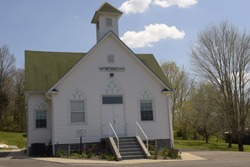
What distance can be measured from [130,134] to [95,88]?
3801mm

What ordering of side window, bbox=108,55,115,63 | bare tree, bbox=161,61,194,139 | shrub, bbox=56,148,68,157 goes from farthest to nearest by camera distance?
1. bare tree, bbox=161,61,194,139
2. side window, bbox=108,55,115,63
3. shrub, bbox=56,148,68,157

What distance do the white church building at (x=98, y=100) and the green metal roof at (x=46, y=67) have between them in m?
0.06

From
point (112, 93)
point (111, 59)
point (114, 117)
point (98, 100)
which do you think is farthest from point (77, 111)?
point (111, 59)

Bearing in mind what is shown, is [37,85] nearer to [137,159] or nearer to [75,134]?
[75,134]

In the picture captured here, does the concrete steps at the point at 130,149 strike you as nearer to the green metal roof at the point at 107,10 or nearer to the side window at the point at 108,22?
the side window at the point at 108,22

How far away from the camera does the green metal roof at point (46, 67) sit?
728 inches

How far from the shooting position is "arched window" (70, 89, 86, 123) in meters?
17.4

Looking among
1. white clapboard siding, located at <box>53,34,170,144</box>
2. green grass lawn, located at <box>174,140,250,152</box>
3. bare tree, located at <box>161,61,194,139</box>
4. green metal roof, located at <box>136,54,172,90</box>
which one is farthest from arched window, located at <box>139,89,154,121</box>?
bare tree, located at <box>161,61,194,139</box>

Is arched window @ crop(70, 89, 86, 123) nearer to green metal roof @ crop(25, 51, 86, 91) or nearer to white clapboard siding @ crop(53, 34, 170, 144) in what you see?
white clapboard siding @ crop(53, 34, 170, 144)

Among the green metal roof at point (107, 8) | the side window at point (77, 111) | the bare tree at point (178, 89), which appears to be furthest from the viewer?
the bare tree at point (178, 89)

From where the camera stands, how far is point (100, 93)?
18031mm

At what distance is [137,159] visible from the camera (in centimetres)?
1484

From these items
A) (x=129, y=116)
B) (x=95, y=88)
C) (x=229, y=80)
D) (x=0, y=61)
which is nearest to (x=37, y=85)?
(x=95, y=88)

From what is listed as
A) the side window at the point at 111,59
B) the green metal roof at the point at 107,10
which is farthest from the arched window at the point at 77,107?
the green metal roof at the point at 107,10
